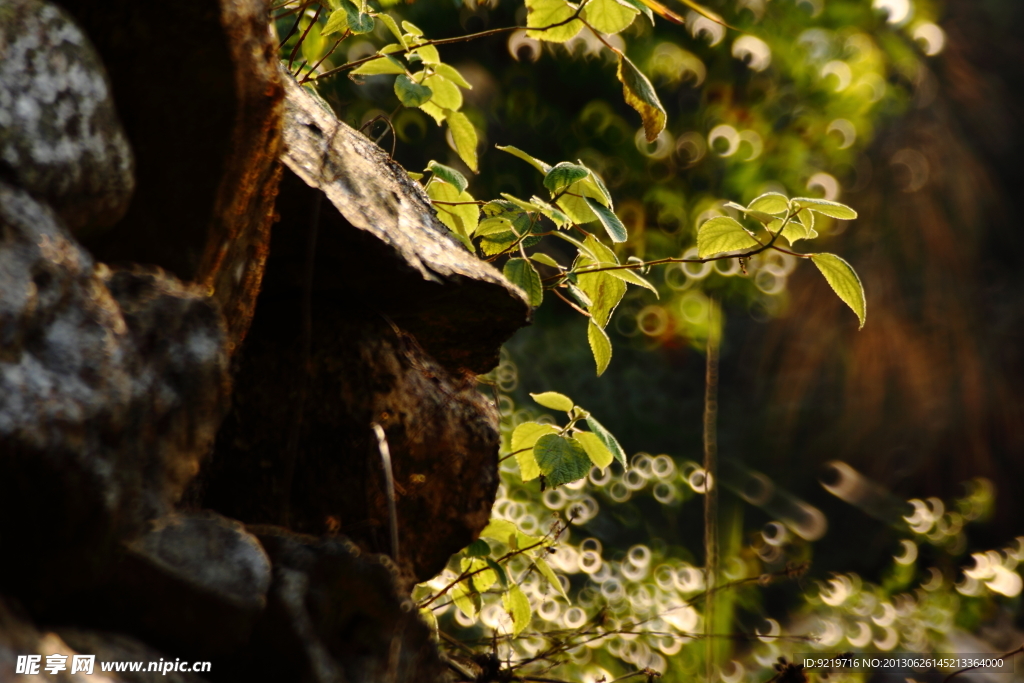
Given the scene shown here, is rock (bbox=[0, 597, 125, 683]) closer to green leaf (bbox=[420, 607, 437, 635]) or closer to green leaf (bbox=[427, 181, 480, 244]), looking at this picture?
green leaf (bbox=[420, 607, 437, 635])

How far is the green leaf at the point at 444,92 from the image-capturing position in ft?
3.87

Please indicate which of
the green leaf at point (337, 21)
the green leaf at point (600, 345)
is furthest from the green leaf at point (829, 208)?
the green leaf at point (337, 21)

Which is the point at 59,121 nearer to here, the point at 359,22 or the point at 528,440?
the point at 359,22

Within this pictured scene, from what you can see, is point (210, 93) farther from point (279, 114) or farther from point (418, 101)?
point (418, 101)

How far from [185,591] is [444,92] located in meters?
0.83

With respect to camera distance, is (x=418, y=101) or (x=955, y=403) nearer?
(x=418, y=101)

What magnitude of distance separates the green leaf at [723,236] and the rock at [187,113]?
21.6 inches

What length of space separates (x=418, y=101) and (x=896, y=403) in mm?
5421

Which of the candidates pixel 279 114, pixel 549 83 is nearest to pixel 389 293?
pixel 279 114

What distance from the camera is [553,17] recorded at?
39.2 inches

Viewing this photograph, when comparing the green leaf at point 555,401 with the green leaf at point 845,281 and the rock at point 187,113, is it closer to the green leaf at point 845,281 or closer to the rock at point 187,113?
the green leaf at point 845,281

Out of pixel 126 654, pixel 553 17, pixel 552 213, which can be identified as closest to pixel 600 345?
pixel 552 213

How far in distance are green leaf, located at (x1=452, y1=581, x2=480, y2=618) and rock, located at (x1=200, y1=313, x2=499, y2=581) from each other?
187 mm

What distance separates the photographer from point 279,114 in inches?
27.7
